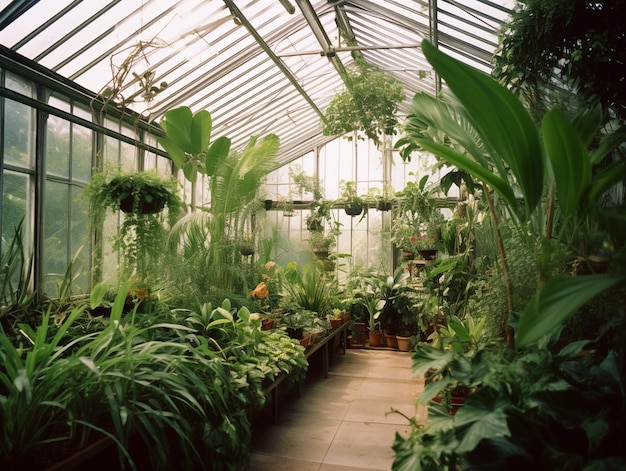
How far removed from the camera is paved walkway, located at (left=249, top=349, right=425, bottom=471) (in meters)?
2.58

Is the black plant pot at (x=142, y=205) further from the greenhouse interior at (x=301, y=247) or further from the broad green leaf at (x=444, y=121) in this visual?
the broad green leaf at (x=444, y=121)

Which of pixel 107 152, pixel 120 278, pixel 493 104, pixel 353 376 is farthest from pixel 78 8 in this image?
pixel 353 376

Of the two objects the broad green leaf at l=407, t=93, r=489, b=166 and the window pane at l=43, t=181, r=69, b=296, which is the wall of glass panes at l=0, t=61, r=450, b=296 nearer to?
the window pane at l=43, t=181, r=69, b=296

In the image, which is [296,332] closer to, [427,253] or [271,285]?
[271,285]

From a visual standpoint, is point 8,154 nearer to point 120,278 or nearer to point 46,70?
point 46,70

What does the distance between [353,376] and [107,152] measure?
336cm

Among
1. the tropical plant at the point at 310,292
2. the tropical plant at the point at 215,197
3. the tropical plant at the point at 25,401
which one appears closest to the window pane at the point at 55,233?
the tropical plant at the point at 215,197

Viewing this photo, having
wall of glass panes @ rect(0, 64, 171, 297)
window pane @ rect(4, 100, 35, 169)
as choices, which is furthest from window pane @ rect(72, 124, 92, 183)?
window pane @ rect(4, 100, 35, 169)

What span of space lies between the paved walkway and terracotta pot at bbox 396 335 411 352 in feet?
3.06

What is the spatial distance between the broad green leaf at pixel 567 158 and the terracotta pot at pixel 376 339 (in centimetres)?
475

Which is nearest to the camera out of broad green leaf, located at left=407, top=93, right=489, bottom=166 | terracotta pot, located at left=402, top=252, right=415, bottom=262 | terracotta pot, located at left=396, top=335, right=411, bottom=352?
broad green leaf, located at left=407, top=93, right=489, bottom=166

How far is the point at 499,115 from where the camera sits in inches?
56.6

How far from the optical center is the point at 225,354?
2.71 meters

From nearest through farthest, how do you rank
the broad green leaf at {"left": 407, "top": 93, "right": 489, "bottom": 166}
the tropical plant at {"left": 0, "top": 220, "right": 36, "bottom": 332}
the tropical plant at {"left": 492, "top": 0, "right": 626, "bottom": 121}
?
1. the broad green leaf at {"left": 407, "top": 93, "right": 489, "bottom": 166}
2. the tropical plant at {"left": 492, "top": 0, "right": 626, "bottom": 121}
3. the tropical plant at {"left": 0, "top": 220, "right": 36, "bottom": 332}
